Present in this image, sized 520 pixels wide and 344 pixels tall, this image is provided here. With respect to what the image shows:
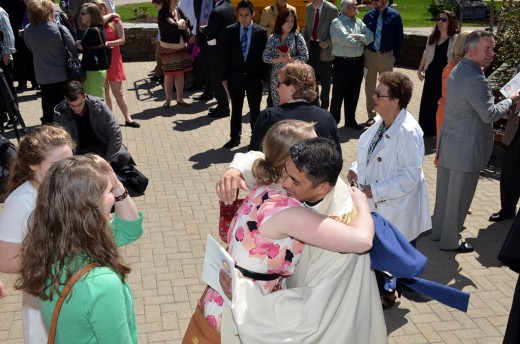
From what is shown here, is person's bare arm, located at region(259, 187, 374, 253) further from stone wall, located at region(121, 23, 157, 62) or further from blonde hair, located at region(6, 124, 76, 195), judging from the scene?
stone wall, located at region(121, 23, 157, 62)

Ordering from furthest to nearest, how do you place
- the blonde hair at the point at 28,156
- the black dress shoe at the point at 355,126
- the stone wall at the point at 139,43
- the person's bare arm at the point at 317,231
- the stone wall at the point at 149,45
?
the stone wall at the point at 139,43
the stone wall at the point at 149,45
the black dress shoe at the point at 355,126
the blonde hair at the point at 28,156
the person's bare arm at the point at 317,231

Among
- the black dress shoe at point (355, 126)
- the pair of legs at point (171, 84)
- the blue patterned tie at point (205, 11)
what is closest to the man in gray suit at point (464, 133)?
the black dress shoe at point (355, 126)

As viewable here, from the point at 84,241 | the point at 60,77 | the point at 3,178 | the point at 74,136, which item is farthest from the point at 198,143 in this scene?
the point at 84,241

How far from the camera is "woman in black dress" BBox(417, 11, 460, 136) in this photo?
28.1 ft

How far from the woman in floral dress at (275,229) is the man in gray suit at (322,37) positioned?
280 inches

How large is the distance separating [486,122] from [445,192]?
2.78ft

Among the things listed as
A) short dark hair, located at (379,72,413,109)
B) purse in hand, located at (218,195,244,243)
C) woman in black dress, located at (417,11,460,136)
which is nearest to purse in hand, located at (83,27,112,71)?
woman in black dress, located at (417,11,460,136)

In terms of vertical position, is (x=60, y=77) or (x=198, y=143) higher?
(x=60, y=77)

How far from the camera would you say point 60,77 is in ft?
26.7

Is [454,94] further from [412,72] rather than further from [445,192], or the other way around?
[412,72]

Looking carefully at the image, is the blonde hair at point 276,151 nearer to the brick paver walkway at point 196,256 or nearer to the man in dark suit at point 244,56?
the brick paver walkway at point 196,256

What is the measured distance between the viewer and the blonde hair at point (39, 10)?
7.74 metres

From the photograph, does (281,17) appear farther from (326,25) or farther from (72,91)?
(72,91)

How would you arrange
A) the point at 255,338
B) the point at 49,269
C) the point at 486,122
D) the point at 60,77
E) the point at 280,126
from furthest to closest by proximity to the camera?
the point at 60,77 < the point at 486,122 < the point at 280,126 < the point at 255,338 < the point at 49,269
